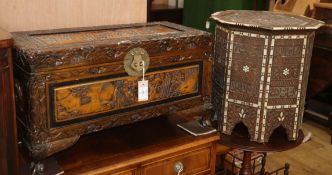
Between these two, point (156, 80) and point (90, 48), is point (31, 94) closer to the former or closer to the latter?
point (90, 48)

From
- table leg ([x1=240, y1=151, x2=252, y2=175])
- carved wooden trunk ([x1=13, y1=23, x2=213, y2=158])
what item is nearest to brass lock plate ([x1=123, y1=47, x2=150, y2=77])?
carved wooden trunk ([x1=13, y1=23, x2=213, y2=158])

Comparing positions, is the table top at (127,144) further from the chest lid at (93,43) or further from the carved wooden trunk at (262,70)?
the chest lid at (93,43)

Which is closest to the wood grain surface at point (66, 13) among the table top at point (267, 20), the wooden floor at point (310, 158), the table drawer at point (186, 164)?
the table top at point (267, 20)

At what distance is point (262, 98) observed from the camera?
1618mm

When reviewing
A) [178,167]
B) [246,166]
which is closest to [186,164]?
[178,167]

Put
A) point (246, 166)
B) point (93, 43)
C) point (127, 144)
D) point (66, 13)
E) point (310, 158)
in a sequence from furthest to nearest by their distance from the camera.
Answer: point (310, 158) → point (246, 166) → point (66, 13) → point (127, 144) → point (93, 43)

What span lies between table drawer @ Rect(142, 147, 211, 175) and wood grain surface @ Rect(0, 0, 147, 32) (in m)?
0.64

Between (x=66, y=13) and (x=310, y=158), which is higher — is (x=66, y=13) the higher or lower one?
the higher one

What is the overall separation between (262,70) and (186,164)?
467 millimetres

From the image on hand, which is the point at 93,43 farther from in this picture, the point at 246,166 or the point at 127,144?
the point at 246,166

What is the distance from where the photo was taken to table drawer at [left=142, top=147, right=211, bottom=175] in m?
1.49

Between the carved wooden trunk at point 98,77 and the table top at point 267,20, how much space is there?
0.17m

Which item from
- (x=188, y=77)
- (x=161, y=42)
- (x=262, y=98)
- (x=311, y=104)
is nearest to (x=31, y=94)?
(x=161, y=42)

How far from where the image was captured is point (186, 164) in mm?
1586
